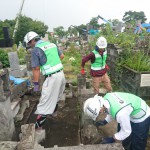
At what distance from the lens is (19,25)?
35469 millimetres

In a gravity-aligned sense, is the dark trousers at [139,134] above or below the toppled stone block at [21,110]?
above

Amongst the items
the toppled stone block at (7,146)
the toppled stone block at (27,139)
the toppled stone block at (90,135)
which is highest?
the toppled stone block at (27,139)

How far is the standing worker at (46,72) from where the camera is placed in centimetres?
396

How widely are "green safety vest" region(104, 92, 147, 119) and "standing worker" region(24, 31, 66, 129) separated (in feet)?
5.07

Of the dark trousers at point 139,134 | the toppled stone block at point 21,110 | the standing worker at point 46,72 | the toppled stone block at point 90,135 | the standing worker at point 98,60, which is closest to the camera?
the dark trousers at point 139,134

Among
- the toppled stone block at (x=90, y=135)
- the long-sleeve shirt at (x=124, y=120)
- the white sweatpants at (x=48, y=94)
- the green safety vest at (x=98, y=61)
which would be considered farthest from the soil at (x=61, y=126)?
the long-sleeve shirt at (x=124, y=120)

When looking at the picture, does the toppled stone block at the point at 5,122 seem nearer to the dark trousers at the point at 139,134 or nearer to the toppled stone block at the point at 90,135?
the toppled stone block at the point at 90,135

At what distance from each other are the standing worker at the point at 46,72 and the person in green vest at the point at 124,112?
4.70ft

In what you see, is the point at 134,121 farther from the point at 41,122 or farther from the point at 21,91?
the point at 21,91

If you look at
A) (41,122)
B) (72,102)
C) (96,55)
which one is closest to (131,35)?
(96,55)

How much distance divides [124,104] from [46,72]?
193 cm

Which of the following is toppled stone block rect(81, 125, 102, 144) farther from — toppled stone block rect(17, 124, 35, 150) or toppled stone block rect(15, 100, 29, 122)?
toppled stone block rect(15, 100, 29, 122)

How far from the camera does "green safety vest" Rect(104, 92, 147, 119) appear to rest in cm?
261

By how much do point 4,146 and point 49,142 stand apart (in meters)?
0.92
